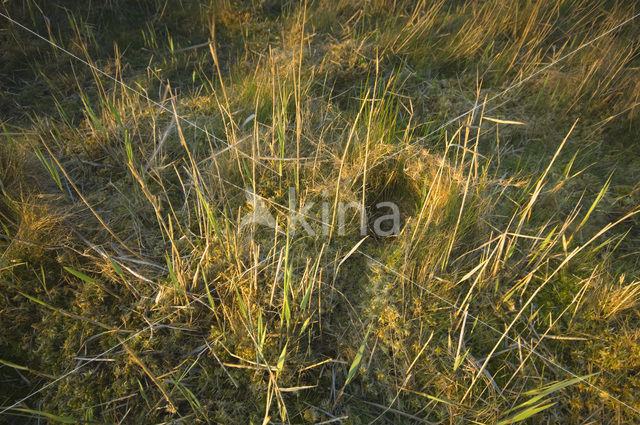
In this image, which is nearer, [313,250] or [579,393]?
[579,393]

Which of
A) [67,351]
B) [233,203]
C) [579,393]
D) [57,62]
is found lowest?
[579,393]

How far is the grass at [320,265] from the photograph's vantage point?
135 centimetres

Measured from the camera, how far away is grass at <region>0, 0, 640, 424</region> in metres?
1.35

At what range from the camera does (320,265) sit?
1644mm

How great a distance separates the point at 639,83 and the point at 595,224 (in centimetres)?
127

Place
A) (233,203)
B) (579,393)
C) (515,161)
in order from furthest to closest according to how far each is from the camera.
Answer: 1. (515,161)
2. (233,203)
3. (579,393)

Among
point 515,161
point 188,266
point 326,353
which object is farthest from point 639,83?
point 188,266

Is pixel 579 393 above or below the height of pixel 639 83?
below

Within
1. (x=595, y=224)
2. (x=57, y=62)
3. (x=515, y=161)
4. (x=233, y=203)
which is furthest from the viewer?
(x=57, y=62)

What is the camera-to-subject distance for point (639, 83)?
2500mm

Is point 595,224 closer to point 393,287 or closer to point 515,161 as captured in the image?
point 515,161

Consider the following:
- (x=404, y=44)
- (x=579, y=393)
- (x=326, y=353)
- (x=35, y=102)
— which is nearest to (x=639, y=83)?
(x=404, y=44)

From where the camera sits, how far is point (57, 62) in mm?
2807

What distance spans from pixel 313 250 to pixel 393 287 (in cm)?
41
